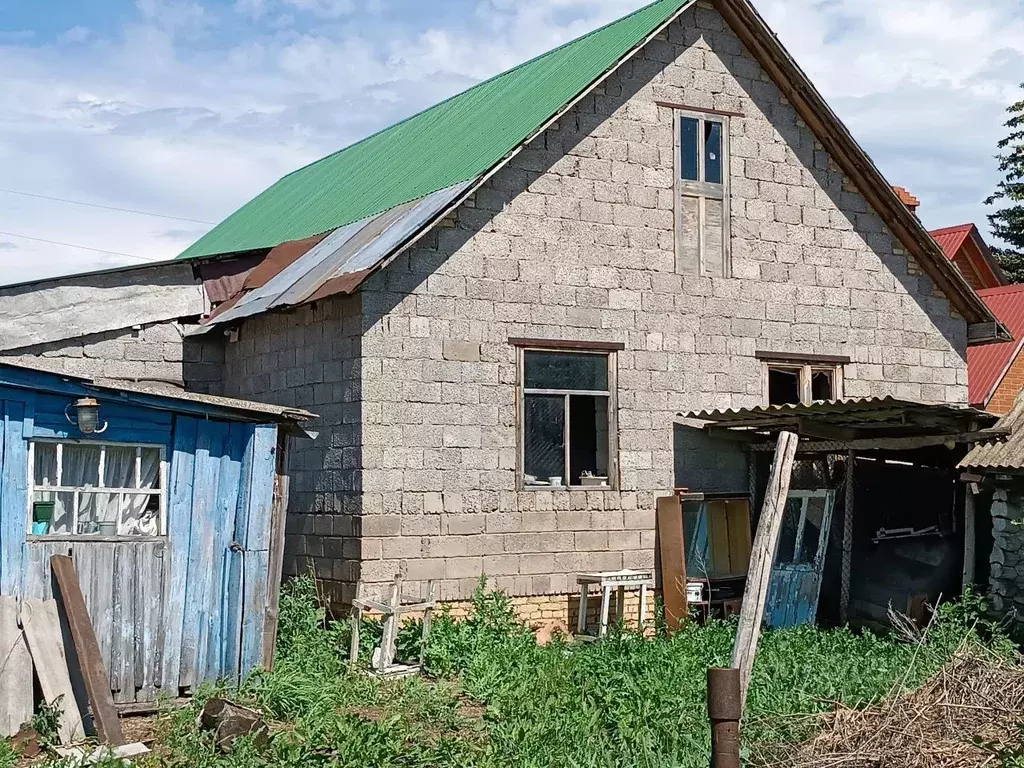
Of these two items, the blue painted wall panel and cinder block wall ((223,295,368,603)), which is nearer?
the blue painted wall panel

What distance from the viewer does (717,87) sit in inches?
607

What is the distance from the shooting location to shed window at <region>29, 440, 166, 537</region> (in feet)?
32.7

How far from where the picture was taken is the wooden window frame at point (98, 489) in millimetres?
9789

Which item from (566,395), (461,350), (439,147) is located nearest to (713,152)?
(439,147)

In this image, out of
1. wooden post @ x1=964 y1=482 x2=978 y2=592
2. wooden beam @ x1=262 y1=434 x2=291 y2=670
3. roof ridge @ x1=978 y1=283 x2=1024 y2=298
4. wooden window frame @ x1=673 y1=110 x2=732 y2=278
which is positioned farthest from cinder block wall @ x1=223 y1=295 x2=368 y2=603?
roof ridge @ x1=978 y1=283 x2=1024 y2=298

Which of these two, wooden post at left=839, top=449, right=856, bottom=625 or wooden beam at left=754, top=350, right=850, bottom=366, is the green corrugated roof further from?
wooden post at left=839, top=449, right=856, bottom=625

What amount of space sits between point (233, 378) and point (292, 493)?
2218 millimetres

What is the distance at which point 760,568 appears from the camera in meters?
8.62

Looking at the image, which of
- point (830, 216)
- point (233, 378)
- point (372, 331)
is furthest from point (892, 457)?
point (233, 378)

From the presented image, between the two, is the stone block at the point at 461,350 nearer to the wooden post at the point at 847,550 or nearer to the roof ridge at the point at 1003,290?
the wooden post at the point at 847,550

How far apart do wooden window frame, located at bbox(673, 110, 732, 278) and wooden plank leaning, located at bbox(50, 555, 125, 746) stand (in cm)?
792

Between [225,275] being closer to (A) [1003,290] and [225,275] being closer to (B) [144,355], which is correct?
(B) [144,355]

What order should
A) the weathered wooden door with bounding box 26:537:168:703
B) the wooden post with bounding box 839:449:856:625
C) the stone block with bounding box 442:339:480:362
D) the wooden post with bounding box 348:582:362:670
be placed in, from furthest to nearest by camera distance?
the wooden post with bounding box 839:449:856:625
the stone block with bounding box 442:339:480:362
the wooden post with bounding box 348:582:362:670
the weathered wooden door with bounding box 26:537:168:703

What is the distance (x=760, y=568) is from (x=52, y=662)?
5.15 m
